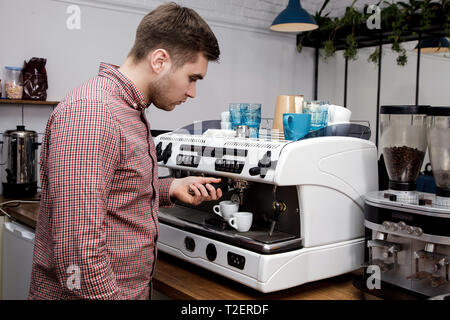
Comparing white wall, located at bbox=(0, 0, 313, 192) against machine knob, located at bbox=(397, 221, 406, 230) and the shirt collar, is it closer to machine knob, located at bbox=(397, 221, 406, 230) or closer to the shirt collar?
the shirt collar

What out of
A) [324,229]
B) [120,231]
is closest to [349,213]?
[324,229]

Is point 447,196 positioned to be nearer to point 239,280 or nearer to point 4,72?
point 239,280

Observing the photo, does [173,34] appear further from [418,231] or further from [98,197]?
[418,231]

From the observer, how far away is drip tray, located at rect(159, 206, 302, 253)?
123cm

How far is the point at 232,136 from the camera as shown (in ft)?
4.92

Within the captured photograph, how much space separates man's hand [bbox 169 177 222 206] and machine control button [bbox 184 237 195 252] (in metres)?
0.14

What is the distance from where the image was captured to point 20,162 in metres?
2.51

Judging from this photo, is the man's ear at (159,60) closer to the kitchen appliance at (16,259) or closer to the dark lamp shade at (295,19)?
the kitchen appliance at (16,259)

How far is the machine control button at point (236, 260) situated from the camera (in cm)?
125

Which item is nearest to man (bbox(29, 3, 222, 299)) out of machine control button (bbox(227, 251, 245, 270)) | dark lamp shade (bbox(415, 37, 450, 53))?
machine control button (bbox(227, 251, 245, 270))

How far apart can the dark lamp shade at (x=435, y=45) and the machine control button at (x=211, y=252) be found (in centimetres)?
264

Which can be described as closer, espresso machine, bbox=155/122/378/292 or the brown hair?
the brown hair

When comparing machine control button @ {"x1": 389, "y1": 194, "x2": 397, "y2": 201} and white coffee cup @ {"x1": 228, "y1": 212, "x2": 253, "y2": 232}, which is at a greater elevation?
machine control button @ {"x1": 389, "y1": 194, "x2": 397, "y2": 201}

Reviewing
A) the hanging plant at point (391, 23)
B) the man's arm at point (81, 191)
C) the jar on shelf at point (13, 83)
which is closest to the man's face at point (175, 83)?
the man's arm at point (81, 191)
